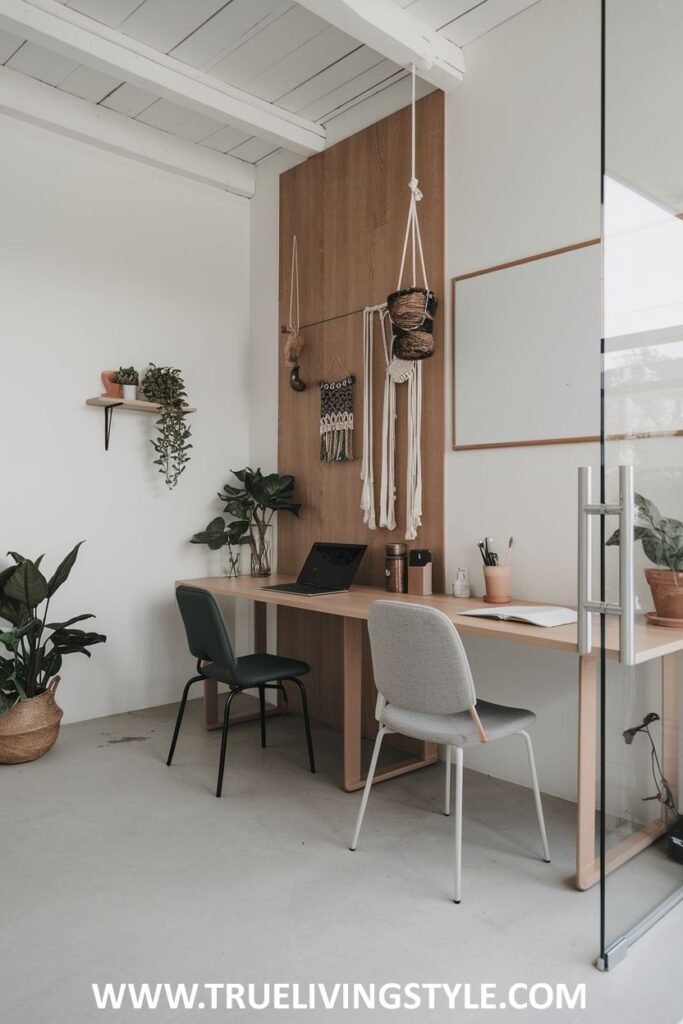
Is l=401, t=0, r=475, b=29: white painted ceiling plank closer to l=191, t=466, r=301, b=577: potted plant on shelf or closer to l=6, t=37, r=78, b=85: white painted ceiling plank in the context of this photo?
l=6, t=37, r=78, b=85: white painted ceiling plank

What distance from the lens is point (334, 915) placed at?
6.89 feet

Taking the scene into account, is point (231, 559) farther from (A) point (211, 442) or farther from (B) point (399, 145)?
(B) point (399, 145)

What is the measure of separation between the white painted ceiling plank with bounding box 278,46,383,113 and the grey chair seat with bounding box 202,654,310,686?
285 centimetres

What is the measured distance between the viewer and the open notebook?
8.02ft

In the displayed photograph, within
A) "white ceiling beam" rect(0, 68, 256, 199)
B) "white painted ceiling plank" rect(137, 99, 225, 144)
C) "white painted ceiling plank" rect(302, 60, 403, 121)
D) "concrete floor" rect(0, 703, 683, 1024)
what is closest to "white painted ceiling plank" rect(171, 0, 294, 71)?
"white painted ceiling plank" rect(137, 99, 225, 144)

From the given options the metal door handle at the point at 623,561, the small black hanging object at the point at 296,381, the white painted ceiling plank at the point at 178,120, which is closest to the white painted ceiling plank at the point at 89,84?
the white painted ceiling plank at the point at 178,120

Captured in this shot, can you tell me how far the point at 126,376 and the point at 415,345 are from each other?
172 centimetres

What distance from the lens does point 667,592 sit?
1.99 meters

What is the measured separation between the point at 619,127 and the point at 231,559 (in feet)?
10.5

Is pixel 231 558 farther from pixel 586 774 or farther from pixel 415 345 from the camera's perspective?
pixel 586 774

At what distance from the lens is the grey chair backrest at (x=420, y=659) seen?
87.8 inches


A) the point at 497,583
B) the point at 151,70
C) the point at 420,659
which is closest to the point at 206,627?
the point at 420,659

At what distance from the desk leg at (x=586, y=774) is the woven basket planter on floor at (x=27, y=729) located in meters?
2.35

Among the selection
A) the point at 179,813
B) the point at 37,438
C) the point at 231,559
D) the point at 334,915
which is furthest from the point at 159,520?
the point at 334,915
